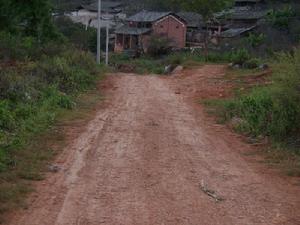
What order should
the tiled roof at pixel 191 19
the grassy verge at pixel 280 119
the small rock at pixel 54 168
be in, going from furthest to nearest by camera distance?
1. the tiled roof at pixel 191 19
2. the grassy verge at pixel 280 119
3. the small rock at pixel 54 168

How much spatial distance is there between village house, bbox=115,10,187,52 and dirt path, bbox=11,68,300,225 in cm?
3971

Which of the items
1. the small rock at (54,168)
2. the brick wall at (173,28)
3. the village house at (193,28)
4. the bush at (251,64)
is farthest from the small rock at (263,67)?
the village house at (193,28)

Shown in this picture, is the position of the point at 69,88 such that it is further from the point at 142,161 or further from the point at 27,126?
the point at 142,161

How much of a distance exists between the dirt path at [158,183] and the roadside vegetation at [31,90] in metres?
0.48

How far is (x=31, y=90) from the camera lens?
15.7 m

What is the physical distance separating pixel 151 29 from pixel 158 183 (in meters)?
46.0

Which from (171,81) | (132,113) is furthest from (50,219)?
(171,81)

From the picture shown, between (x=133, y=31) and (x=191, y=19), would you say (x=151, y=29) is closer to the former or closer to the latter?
(x=133, y=31)

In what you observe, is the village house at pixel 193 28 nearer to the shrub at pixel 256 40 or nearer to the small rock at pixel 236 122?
the shrub at pixel 256 40

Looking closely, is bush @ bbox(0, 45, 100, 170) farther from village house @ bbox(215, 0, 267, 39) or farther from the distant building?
the distant building

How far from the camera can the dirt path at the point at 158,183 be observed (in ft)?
23.4

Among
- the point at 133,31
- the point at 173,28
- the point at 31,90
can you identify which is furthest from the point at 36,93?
the point at 173,28

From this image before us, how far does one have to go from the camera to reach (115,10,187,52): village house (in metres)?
→ 52.9

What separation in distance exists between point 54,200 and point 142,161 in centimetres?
255
